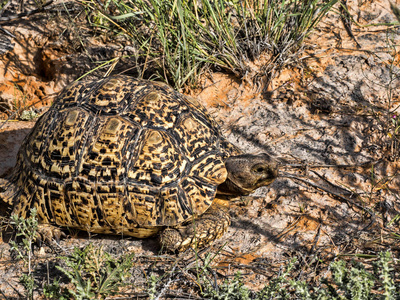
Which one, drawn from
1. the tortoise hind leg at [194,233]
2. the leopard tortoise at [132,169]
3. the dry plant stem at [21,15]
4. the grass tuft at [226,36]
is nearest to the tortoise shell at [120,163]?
the leopard tortoise at [132,169]

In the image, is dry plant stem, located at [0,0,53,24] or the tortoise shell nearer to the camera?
the tortoise shell

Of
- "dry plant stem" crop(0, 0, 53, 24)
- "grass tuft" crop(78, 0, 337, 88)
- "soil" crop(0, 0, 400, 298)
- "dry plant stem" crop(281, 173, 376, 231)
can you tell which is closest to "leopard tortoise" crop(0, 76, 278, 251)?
"soil" crop(0, 0, 400, 298)

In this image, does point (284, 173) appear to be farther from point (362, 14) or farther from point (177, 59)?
point (362, 14)

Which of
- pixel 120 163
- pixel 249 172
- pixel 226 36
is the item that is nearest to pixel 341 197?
pixel 249 172

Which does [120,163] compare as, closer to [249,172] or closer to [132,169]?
[132,169]

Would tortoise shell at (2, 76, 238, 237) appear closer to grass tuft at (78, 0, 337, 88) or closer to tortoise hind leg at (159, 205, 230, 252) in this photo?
tortoise hind leg at (159, 205, 230, 252)

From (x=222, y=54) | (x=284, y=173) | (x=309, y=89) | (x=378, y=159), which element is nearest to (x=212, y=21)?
(x=222, y=54)
